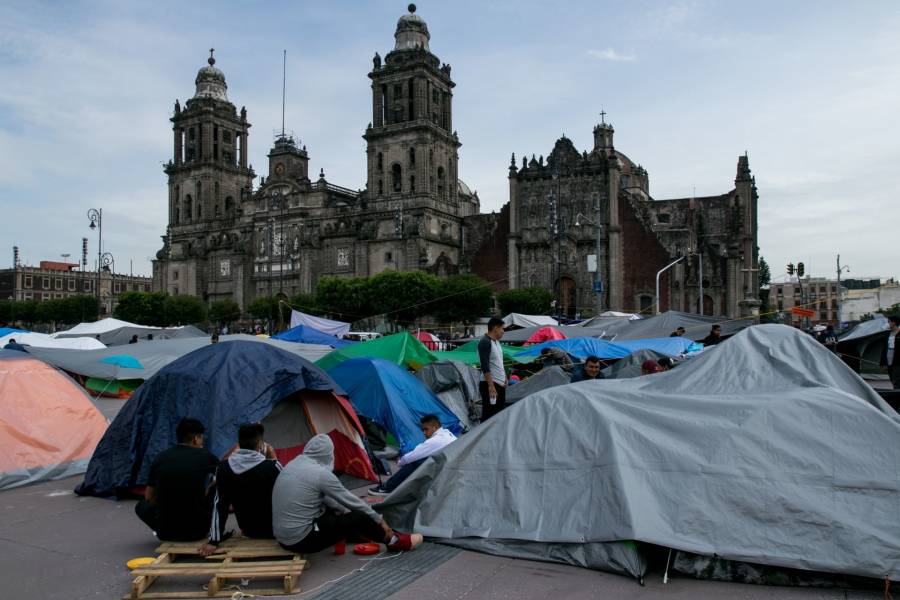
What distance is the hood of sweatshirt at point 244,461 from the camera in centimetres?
666

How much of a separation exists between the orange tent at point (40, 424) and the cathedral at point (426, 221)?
124 feet

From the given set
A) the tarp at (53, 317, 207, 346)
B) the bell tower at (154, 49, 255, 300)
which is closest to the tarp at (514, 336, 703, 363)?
the tarp at (53, 317, 207, 346)

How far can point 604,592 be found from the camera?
5.89 m

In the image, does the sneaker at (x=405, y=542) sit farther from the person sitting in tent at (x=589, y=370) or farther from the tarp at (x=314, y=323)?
the tarp at (x=314, y=323)

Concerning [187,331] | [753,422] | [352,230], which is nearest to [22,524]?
[753,422]

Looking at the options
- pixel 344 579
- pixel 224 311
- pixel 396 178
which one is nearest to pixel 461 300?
pixel 396 178

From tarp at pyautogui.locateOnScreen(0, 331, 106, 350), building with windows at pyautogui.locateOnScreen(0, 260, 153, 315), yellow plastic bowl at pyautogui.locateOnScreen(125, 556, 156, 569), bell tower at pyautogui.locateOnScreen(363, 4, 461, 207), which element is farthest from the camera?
building with windows at pyautogui.locateOnScreen(0, 260, 153, 315)

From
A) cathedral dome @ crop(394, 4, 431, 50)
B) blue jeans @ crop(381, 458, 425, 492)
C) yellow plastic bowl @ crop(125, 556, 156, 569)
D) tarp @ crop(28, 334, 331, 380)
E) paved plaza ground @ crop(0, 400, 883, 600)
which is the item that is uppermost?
cathedral dome @ crop(394, 4, 431, 50)

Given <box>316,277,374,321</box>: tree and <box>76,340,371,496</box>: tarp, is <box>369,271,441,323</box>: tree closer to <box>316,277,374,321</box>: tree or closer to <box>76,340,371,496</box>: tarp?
<box>316,277,374,321</box>: tree

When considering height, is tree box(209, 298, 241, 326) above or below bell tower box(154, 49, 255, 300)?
below

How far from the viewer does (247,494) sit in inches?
261

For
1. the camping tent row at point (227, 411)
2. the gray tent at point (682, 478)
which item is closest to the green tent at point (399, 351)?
the camping tent row at point (227, 411)

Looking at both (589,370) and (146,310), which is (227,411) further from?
(146,310)

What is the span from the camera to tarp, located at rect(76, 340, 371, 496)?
29.6 feet
